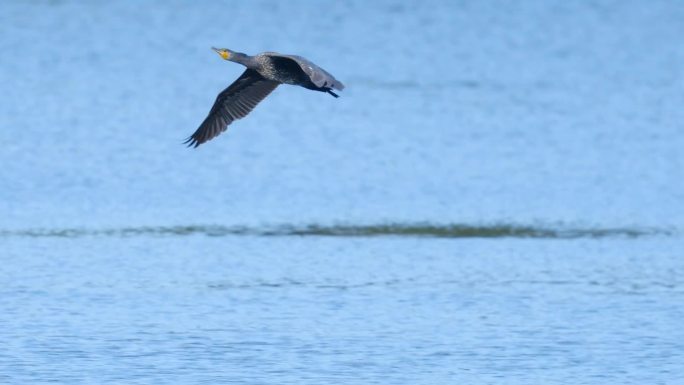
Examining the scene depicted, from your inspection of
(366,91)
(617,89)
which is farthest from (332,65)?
(617,89)

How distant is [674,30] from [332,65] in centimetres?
653

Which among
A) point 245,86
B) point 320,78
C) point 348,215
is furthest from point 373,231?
point 320,78

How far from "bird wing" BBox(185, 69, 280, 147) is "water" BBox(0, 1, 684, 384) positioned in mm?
1160

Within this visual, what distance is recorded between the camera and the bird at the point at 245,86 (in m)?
10.8

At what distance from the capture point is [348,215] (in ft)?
47.1

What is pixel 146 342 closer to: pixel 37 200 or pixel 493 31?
pixel 37 200

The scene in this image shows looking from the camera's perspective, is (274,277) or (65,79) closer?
(274,277)

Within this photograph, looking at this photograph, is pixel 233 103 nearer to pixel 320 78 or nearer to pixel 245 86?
pixel 245 86

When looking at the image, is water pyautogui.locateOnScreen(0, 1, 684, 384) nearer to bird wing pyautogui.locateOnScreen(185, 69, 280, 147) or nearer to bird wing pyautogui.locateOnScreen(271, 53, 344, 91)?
bird wing pyautogui.locateOnScreen(185, 69, 280, 147)

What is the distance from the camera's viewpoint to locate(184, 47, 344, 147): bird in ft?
35.5

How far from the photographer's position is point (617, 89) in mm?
21781

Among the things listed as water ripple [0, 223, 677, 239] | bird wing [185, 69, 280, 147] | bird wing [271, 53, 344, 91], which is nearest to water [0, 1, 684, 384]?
water ripple [0, 223, 677, 239]

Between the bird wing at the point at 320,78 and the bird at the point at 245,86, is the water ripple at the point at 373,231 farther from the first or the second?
the bird wing at the point at 320,78

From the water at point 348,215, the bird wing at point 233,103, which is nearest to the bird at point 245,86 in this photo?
the bird wing at point 233,103
